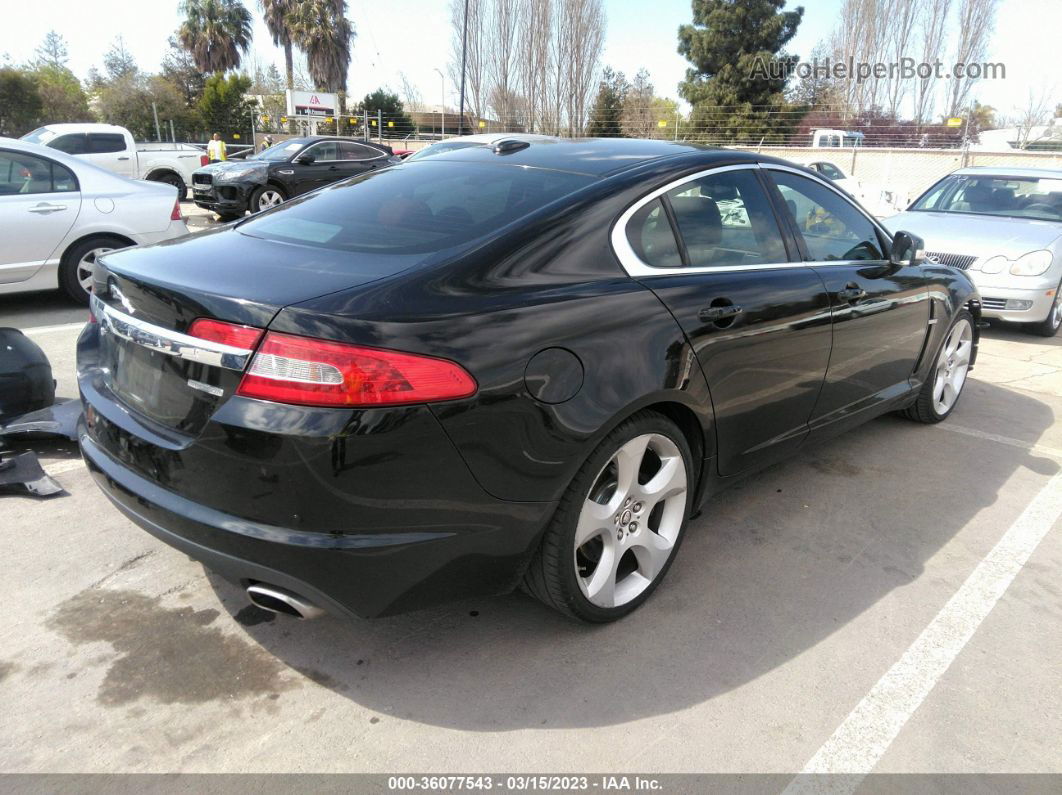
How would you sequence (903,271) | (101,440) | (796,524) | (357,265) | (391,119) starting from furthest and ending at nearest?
(391,119) < (903,271) < (796,524) < (101,440) < (357,265)

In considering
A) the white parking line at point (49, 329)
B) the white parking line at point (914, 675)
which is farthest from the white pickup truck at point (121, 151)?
the white parking line at point (914, 675)

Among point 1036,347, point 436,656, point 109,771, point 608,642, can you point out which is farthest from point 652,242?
point 1036,347

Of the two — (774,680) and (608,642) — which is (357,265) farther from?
(774,680)

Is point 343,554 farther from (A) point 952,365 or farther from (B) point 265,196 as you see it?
(B) point 265,196

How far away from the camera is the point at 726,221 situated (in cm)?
309

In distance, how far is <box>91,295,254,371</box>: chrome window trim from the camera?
2.00 metres

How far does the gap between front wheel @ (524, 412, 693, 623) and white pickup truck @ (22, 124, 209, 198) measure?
508 inches

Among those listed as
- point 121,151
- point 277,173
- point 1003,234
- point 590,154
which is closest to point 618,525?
point 590,154

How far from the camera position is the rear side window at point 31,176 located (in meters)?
6.39

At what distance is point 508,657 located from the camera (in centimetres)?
253

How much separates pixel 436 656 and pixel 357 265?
1280 mm

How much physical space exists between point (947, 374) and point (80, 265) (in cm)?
706

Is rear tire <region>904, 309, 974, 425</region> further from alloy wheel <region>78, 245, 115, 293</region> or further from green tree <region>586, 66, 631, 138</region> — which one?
green tree <region>586, 66, 631, 138</region>

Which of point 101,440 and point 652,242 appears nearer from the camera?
point 101,440
